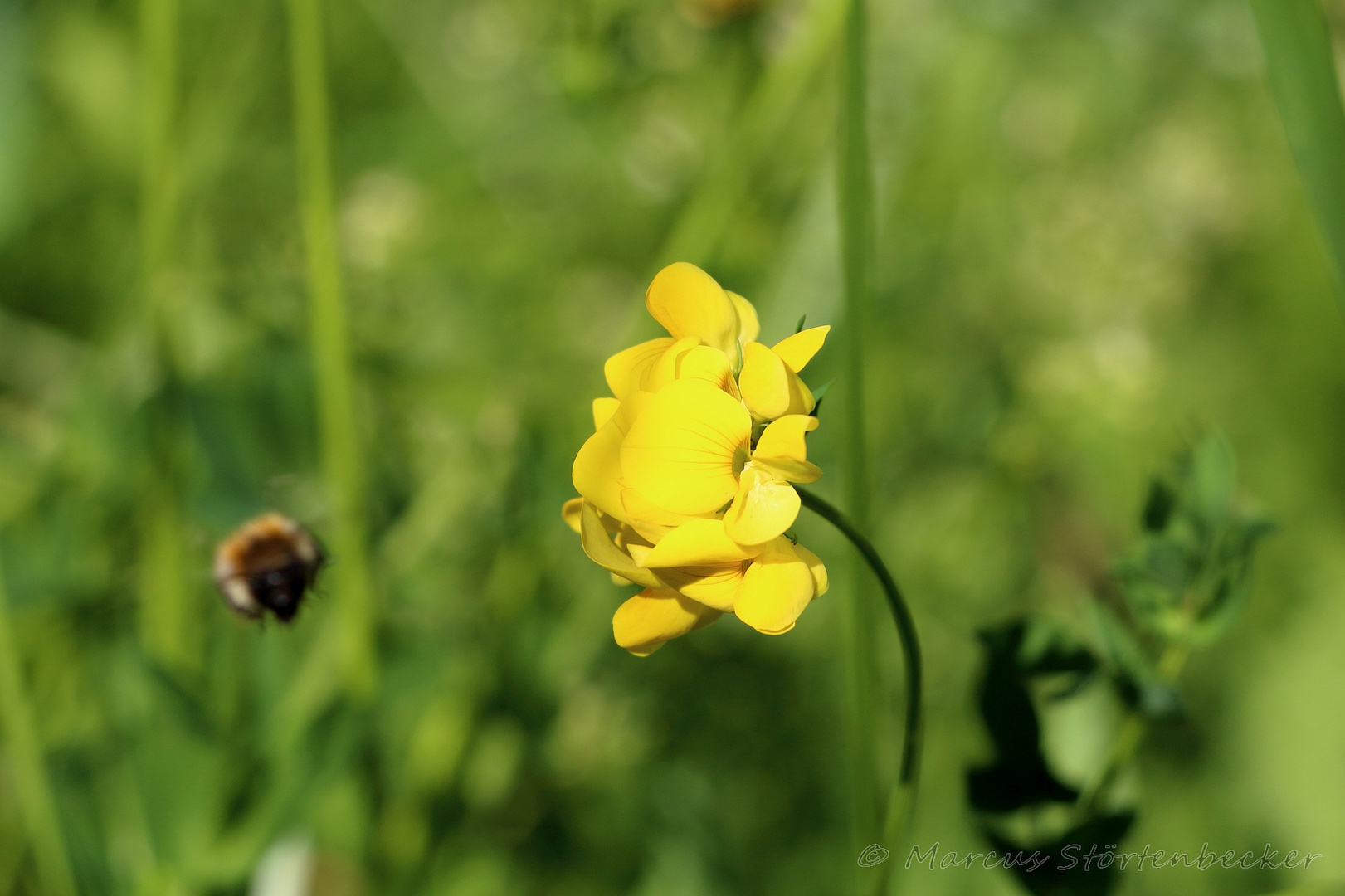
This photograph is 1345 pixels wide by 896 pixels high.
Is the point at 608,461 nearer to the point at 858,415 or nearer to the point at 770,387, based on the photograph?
the point at 770,387

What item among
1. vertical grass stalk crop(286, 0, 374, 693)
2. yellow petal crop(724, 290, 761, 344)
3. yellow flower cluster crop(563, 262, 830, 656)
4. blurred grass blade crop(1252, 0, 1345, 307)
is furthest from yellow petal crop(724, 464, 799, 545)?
vertical grass stalk crop(286, 0, 374, 693)

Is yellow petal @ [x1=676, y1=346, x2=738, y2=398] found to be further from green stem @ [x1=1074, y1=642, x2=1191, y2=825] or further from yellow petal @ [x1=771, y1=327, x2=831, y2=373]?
green stem @ [x1=1074, y1=642, x2=1191, y2=825]

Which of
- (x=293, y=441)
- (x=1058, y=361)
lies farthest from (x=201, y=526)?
(x=1058, y=361)

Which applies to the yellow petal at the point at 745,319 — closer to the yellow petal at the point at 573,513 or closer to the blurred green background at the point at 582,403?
the yellow petal at the point at 573,513

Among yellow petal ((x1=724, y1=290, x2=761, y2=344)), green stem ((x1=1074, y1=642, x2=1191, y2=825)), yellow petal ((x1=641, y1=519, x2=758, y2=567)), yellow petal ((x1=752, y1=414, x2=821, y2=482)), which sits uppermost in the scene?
yellow petal ((x1=724, y1=290, x2=761, y2=344))

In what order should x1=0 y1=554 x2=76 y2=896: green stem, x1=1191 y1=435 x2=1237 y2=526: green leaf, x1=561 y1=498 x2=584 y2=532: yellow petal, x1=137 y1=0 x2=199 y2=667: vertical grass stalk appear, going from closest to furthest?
1. x1=561 y1=498 x2=584 y2=532: yellow petal
2. x1=1191 y1=435 x2=1237 y2=526: green leaf
3. x1=0 y1=554 x2=76 y2=896: green stem
4. x1=137 y1=0 x2=199 y2=667: vertical grass stalk

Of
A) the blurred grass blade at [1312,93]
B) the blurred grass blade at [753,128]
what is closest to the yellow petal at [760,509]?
the blurred grass blade at [1312,93]

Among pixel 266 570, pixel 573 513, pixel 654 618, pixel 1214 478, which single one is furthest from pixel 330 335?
pixel 1214 478
